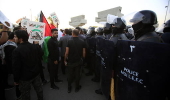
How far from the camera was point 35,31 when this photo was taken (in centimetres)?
347

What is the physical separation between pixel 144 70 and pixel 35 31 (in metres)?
3.58

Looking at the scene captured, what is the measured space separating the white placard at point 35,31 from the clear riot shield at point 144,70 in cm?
306

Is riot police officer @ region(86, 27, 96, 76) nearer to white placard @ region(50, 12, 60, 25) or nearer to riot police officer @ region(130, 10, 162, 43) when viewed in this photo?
white placard @ region(50, 12, 60, 25)

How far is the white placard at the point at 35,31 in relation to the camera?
11.1 feet

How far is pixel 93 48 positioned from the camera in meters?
4.35

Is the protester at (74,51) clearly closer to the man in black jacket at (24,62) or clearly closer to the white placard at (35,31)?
the man in black jacket at (24,62)

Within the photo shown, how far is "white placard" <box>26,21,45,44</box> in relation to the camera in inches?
133

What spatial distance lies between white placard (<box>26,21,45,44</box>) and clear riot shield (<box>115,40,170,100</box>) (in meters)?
3.06

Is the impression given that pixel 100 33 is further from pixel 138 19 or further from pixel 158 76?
pixel 158 76

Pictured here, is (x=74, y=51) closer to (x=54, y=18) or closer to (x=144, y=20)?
(x=144, y=20)

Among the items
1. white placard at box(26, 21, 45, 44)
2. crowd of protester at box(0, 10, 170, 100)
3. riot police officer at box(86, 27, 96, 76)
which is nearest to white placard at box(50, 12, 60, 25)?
white placard at box(26, 21, 45, 44)

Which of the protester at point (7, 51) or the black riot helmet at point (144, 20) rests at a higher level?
the black riot helmet at point (144, 20)

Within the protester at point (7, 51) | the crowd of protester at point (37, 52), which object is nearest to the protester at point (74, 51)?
the crowd of protester at point (37, 52)

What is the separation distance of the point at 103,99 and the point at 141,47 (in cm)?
222
